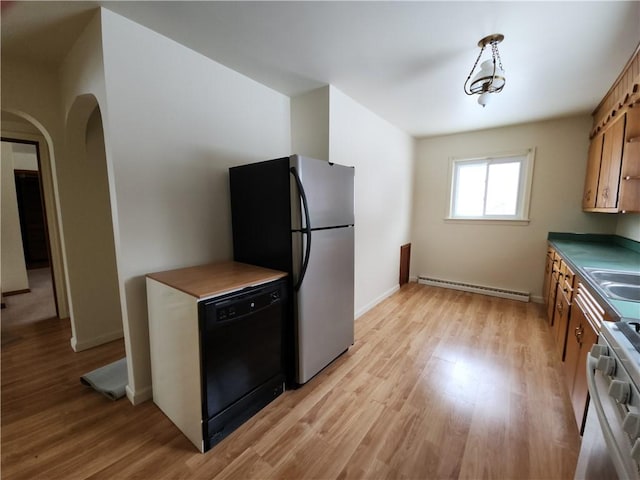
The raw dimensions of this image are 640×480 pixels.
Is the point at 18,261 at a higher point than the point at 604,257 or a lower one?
lower

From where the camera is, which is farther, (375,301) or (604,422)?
(375,301)

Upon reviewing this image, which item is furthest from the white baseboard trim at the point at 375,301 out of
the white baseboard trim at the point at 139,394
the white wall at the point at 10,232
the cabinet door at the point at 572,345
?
the white wall at the point at 10,232

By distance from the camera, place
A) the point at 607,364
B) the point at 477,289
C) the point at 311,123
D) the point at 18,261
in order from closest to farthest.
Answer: the point at 607,364, the point at 311,123, the point at 18,261, the point at 477,289

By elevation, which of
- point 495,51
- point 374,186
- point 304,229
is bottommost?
point 304,229

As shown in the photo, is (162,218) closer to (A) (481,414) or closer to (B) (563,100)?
(A) (481,414)

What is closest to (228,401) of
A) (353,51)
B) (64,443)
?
(64,443)

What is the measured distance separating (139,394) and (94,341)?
1136 mm

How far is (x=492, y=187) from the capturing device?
13.2 feet

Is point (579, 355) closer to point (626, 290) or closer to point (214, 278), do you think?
point (626, 290)

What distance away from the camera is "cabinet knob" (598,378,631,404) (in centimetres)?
74

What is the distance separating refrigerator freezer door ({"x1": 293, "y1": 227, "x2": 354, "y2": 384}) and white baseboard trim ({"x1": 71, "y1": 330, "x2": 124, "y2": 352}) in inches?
78.6

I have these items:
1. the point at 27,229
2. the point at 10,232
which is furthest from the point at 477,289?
the point at 27,229

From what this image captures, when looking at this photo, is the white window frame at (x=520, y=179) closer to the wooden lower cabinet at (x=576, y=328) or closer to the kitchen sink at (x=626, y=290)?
the wooden lower cabinet at (x=576, y=328)

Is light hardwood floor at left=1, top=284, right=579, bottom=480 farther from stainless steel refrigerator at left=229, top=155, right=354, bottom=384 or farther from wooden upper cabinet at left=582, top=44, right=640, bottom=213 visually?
wooden upper cabinet at left=582, top=44, right=640, bottom=213
